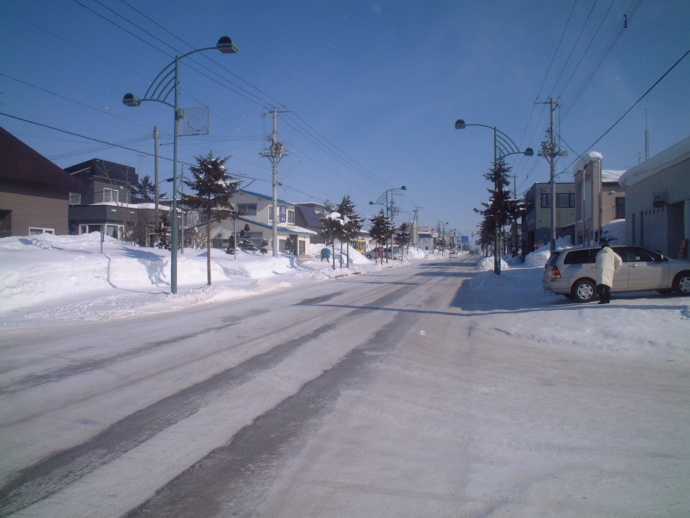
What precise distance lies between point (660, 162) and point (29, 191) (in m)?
30.1

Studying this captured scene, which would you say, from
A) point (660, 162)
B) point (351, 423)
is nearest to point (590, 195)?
point (660, 162)

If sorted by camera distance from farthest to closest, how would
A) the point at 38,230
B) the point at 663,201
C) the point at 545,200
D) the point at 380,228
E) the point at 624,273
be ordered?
1. the point at 545,200
2. the point at 380,228
3. the point at 38,230
4. the point at 663,201
5. the point at 624,273

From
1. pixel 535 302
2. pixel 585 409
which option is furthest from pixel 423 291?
pixel 585 409

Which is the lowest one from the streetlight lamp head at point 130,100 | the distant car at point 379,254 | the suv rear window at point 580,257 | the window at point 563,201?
the suv rear window at point 580,257

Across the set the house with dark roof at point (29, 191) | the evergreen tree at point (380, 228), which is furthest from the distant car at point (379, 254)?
the house with dark roof at point (29, 191)

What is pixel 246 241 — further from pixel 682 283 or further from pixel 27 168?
pixel 682 283

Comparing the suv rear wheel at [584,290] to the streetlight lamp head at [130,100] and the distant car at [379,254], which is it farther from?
the distant car at [379,254]

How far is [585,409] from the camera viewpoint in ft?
19.0

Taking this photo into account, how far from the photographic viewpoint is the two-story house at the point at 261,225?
49812mm

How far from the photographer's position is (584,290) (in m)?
14.3

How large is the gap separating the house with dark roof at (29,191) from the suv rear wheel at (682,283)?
2833 cm

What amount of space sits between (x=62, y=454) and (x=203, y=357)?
3959 millimetres

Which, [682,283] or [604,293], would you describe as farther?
[682,283]

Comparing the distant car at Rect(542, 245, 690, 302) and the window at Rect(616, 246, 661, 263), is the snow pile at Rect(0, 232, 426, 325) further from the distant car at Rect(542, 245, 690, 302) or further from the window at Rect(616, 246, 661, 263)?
the window at Rect(616, 246, 661, 263)
